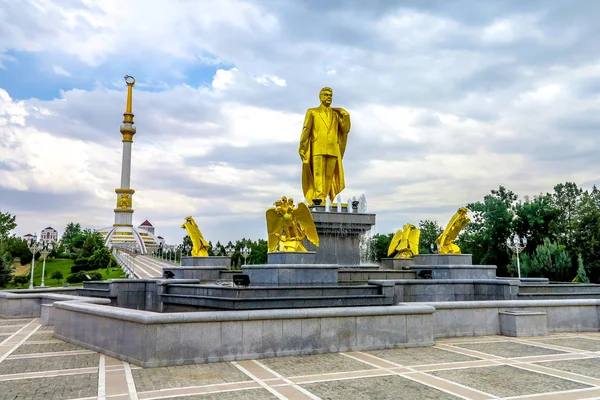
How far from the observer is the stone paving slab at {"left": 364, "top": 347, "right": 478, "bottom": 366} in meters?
7.51

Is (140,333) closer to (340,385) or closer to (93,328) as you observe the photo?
(93,328)

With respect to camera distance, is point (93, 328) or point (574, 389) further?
point (93, 328)

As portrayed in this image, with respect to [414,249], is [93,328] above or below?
below

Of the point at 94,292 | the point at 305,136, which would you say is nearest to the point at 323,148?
the point at 305,136

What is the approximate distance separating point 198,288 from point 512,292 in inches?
324

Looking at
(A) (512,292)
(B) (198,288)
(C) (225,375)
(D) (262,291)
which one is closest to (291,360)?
(C) (225,375)

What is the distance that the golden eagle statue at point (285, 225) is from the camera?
14078mm

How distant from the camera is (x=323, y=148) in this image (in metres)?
18.7

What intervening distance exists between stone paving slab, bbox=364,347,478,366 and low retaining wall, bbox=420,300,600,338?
127 cm

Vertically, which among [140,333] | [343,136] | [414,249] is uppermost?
[343,136]

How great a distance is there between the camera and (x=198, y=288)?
12.4 m

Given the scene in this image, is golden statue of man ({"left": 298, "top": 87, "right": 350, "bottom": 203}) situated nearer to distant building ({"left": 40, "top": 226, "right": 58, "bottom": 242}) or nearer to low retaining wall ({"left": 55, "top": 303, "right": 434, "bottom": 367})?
low retaining wall ({"left": 55, "top": 303, "right": 434, "bottom": 367})

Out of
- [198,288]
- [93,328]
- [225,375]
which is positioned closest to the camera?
[225,375]

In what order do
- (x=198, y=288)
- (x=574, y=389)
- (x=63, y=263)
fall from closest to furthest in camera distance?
1. (x=574, y=389)
2. (x=198, y=288)
3. (x=63, y=263)
